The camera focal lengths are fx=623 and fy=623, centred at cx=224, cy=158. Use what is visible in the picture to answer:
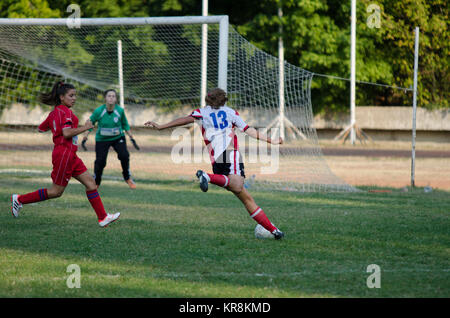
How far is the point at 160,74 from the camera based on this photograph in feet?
57.6

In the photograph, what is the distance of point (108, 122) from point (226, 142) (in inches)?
196

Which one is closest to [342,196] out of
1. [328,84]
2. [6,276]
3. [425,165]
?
[6,276]

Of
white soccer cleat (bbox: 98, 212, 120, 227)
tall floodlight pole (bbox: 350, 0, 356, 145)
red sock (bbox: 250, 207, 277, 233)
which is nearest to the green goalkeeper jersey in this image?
white soccer cleat (bbox: 98, 212, 120, 227)

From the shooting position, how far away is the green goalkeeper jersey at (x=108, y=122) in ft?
37.0

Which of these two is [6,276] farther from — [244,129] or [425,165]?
[425,165]

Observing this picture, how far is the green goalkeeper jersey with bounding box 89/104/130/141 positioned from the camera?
37.0ft

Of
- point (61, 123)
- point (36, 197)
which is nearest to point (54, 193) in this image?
point (36, 197)

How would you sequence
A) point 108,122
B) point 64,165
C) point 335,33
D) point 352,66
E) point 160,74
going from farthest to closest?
point 335,33, point 352,66, point 160,74, point 108,122, point 64,165

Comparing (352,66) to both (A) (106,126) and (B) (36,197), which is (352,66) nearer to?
(A) (106,126)

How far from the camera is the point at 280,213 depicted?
902cm

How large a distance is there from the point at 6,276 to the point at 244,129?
2968 mm

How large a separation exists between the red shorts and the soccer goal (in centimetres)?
466

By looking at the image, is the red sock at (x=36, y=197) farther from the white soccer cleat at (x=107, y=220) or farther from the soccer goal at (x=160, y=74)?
the soccer goal at (x=160, y=74)

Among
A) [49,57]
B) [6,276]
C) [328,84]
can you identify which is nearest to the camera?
[6,276]
